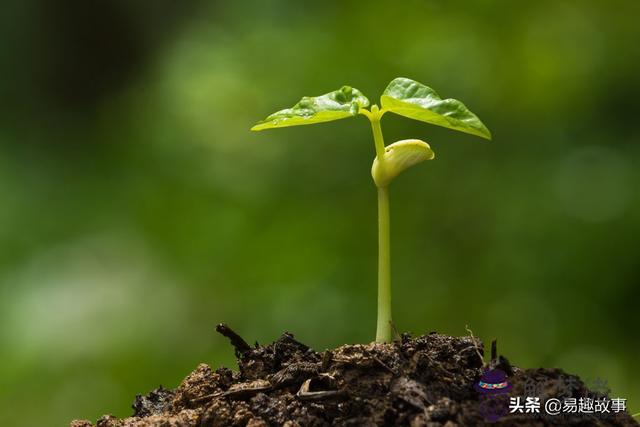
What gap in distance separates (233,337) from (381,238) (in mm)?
222

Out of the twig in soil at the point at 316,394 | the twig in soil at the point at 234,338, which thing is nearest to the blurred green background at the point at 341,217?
the twig in soil at the point at 234,338

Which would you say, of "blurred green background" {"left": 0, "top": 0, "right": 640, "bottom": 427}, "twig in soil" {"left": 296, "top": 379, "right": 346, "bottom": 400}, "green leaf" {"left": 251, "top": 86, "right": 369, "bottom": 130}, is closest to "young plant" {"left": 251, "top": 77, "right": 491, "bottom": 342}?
"green leaf" {"left": 251, "top": 86, "right": 369, "bottom": 130}

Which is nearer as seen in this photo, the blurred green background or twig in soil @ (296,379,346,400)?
twig in soil @ (296,379,346,400)

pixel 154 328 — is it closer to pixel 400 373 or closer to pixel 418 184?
Answer: pixel 418 184

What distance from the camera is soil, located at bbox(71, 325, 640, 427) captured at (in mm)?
790

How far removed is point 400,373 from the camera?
0.84 m

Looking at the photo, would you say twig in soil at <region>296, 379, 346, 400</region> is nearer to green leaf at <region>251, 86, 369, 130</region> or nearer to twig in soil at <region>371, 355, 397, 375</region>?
twig in soil at <region>371, 355, 397, 375</region>

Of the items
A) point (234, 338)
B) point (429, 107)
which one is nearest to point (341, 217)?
point (234, 338)

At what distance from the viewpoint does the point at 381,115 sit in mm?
887

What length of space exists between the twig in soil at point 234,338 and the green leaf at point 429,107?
33cm

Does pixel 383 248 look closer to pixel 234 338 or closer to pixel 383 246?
pixel 383 246

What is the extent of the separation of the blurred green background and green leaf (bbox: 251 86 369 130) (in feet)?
4.98

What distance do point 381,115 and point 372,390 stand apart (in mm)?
307

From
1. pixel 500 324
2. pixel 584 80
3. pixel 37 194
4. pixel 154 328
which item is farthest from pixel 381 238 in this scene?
pixel 37 194
